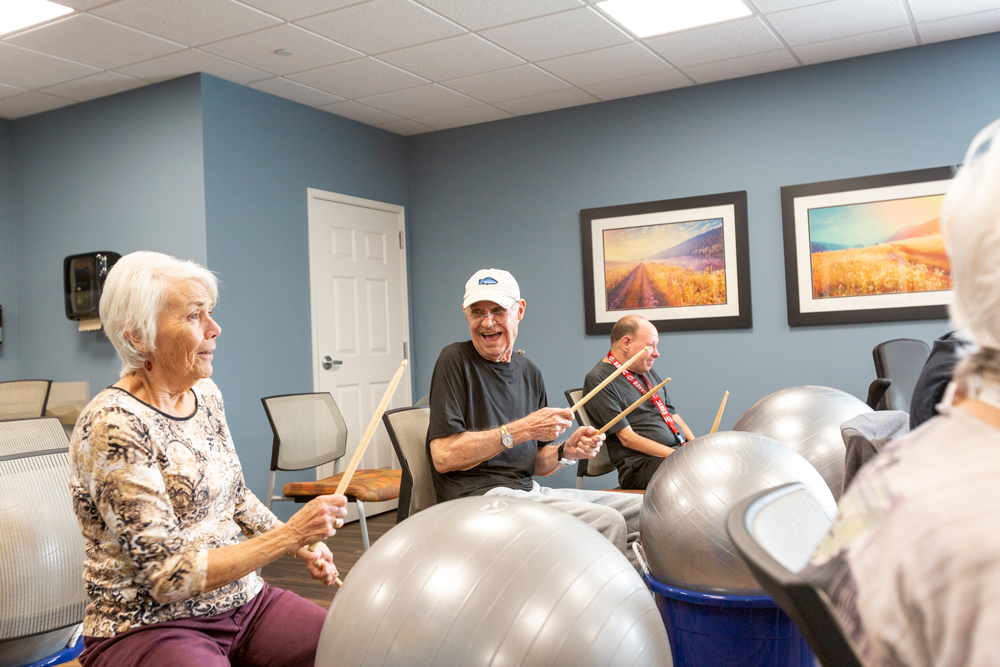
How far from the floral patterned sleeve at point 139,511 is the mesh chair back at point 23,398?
11.4ft

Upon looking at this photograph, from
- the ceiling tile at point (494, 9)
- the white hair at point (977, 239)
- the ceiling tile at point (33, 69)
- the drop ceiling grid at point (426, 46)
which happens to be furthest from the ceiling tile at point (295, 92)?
the white hair at point (977, 239)

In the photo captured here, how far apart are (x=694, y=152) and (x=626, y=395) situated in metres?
2.35

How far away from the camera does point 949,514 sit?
58 cm

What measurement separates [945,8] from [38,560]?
425 cm

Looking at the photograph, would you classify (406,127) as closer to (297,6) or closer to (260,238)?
(260,238)

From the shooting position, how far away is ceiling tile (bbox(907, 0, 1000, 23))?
12.1 feet

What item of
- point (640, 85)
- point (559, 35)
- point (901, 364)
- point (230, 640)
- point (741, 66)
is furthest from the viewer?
point (640, 85)

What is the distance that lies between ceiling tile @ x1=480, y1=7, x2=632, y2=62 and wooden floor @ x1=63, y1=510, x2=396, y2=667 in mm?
2481

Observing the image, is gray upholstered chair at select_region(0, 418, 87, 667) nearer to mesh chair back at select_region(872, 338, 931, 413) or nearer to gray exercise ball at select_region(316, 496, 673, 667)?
gray exercise ball at select_region(316, 496, 673, 667)

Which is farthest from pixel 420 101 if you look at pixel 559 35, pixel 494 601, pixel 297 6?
pixel 494 601

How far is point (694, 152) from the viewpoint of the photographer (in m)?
4.87

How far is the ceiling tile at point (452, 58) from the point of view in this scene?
4.01m

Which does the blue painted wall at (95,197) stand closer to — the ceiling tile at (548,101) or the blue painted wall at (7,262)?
the blue painted wall at (7,262)

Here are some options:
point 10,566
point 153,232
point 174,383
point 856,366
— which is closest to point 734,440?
point 174,383
